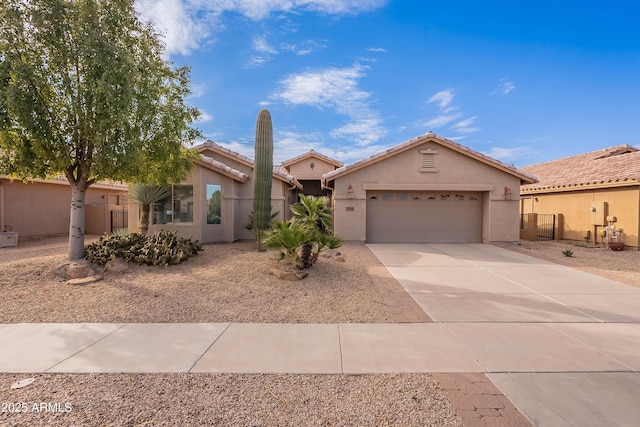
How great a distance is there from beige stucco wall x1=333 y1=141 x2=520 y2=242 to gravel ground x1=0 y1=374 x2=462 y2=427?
36.2ft

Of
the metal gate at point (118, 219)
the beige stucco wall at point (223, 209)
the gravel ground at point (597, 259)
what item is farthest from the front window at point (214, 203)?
the gravel ground at point (597, 259)

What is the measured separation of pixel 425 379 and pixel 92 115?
926 cm

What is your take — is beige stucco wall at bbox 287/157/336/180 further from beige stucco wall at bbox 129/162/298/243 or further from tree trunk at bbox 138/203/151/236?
tree trunk at bbox 138/203/151/236

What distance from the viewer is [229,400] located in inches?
121

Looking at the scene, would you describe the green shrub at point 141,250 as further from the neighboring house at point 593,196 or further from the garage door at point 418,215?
the neighboring house at point 593,196

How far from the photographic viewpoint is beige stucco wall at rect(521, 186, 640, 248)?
13.4m

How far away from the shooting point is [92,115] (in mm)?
7922

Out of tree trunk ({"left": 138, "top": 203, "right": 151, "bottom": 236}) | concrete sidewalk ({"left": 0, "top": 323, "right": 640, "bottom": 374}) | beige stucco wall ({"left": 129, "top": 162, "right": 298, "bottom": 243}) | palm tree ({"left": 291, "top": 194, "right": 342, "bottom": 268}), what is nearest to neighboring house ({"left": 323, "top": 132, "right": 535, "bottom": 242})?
beige stucco wall ({"left": 129, "top": 162, "right": 298, "bottom": 243})

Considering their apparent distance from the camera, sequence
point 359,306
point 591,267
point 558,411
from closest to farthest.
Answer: point 558,411 → point 359,306 → point 591,267

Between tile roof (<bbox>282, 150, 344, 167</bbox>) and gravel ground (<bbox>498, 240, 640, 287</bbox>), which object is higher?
tile roof (<bbox>282, 150, 344, 167</bbox>)

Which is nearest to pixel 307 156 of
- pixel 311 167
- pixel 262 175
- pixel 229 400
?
pixel 311 167

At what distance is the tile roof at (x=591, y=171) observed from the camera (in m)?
14.1

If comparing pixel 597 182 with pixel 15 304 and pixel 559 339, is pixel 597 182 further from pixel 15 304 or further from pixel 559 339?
pixel 15 304

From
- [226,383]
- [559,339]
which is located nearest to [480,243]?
[559,339]
